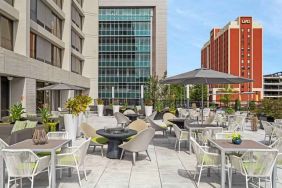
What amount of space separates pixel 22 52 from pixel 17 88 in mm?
2219

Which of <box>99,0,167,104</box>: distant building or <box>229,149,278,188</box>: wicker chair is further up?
<box>99,0,167,104</box>: distant building

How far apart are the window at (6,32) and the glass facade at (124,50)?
39.2m

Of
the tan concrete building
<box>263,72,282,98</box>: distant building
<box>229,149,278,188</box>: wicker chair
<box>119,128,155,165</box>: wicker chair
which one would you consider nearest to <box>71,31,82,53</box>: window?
the tan concrete building

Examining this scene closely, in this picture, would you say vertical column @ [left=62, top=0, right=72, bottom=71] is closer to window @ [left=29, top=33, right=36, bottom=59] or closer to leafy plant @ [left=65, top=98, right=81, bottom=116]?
window @ [left=29, top=33, right=36, bottom=59]

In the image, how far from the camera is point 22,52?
65.0 ft

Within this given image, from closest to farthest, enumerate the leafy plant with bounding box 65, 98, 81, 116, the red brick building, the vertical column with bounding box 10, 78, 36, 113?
the leafy plant with bounding box 65, 98, 81, 116 → the vertical column with bounding box 10, 78, 36, 113 → the red brick building

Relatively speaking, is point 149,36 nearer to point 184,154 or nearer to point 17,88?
point 17,88

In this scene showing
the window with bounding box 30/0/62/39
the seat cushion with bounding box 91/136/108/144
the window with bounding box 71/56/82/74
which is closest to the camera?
the seat cushion with bounding box 91/136/108/144

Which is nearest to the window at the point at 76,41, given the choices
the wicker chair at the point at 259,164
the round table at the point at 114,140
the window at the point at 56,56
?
the window at the point at 56,56

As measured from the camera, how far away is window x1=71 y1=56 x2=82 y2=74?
1439 inches

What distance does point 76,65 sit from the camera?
1532 inches

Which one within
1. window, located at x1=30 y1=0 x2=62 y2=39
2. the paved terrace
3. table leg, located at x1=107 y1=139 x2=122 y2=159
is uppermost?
window, located at x1=30 y1=0 x2=62 y2=39

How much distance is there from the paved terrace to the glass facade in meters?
49.8

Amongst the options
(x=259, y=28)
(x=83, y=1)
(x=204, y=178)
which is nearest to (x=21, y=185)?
(x=204, y=178)
